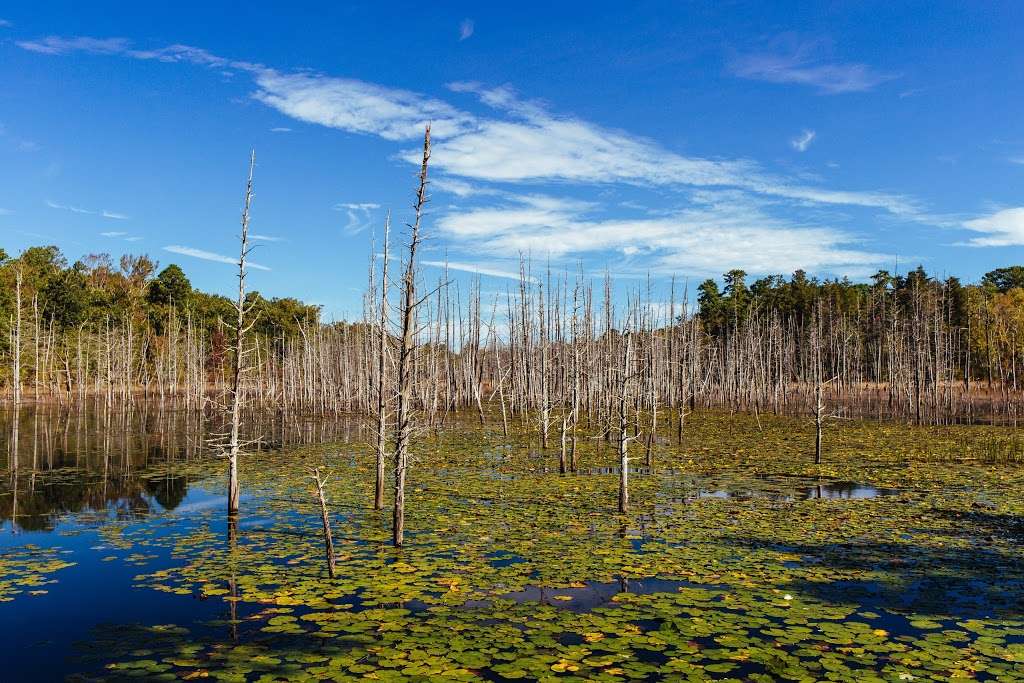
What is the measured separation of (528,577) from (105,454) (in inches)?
945

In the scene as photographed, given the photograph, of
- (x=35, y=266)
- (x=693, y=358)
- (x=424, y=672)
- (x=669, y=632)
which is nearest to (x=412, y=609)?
(x=424, y=672)

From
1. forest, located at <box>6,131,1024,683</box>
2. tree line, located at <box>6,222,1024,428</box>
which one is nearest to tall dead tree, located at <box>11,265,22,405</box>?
tree line, located at <box>6,222,1024,428</box>

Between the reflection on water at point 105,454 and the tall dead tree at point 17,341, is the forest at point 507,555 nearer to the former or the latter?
the reflection on water at point 105,454

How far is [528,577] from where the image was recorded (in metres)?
11.1

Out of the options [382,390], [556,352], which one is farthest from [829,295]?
[382,390]

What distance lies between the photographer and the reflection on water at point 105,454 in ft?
58.8

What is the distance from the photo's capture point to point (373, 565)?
11844 mm

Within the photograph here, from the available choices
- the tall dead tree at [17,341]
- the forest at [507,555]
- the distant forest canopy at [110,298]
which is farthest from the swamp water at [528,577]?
the distant forest canopy at [110,298]

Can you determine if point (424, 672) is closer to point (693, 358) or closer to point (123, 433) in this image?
point (123, 433)

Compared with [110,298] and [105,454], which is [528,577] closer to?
[105,454]

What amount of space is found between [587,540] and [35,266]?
72.5 meters

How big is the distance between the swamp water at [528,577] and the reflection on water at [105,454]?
0.21 m

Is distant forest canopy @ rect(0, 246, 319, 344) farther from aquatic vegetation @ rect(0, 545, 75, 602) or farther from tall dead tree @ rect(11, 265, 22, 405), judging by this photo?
aquatic vegetation @ rect(0, 545, 75, 602)

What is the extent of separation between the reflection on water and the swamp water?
0.21 metres
